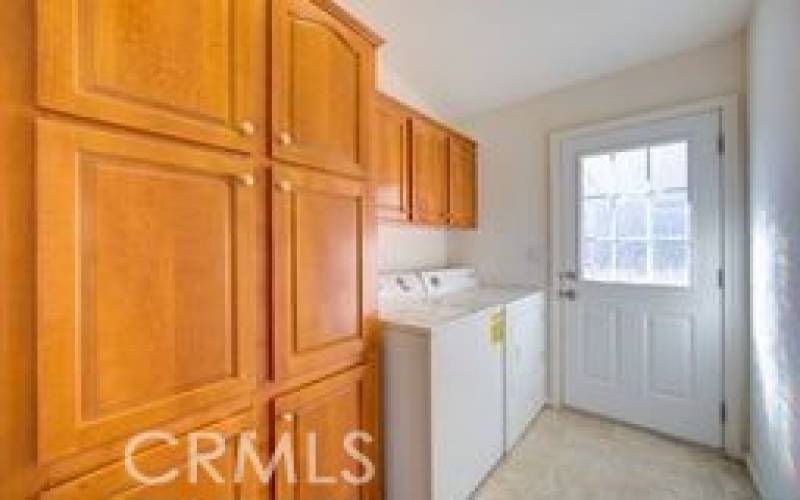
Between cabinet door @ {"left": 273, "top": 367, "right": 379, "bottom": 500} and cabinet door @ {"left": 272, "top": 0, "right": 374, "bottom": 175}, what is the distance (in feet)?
2.57

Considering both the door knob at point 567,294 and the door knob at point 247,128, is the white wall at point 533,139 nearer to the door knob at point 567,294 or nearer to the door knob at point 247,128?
the door knob at point 567,294

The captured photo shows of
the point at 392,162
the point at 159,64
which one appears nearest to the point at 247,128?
the point at 159,64

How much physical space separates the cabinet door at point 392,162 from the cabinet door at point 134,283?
1198 millimetres

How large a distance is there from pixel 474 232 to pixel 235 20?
262 centimetres

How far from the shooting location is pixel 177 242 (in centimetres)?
107

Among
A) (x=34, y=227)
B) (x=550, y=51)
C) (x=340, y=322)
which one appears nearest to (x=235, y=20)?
(x=34, y=227)

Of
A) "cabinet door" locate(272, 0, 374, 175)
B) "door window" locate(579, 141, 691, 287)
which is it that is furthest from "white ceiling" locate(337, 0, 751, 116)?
"cabinet door" locate(272, 0, 374, 175)

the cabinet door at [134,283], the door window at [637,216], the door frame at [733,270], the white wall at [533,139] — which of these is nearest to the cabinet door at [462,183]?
the white wall at [533,139]

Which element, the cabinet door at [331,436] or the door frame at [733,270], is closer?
the cabinet door at [331,436]

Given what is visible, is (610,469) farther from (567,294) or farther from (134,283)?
(134,283)

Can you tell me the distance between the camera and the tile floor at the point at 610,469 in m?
2.14

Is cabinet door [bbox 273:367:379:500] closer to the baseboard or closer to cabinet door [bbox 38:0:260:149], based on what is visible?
cabinet door [bbox 38:0:260:149]

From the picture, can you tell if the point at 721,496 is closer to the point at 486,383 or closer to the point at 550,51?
the point at 486,383

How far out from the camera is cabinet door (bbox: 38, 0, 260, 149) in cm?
85
